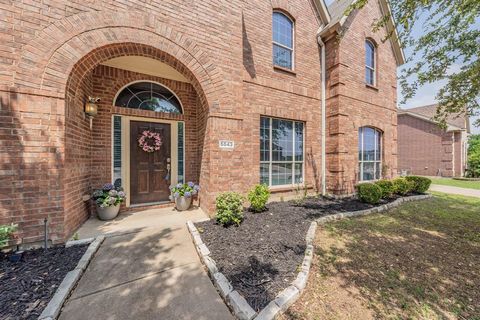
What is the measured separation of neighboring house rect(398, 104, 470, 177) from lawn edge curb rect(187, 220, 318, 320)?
20.2 m

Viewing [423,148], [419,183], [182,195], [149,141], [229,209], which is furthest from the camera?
[423,148]

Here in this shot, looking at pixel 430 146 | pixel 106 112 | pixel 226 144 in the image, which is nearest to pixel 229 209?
pixel 226 144

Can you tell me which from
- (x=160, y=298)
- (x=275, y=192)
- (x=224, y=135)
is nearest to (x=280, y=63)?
(x=224, y=135)

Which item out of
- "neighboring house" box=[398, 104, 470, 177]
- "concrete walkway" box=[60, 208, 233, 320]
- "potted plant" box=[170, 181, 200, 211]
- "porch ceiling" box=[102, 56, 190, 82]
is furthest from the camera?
"neighboring house" box=[398, 104, 470, 177]

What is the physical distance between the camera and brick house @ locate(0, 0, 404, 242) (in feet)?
10.5

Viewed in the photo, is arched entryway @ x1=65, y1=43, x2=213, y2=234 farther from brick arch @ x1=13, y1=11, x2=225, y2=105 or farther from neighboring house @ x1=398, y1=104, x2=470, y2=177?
neighboring house @ x1=398, y1=104, x2=470, y2=177

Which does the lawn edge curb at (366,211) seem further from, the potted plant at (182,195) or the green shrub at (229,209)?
the potted plant at (182,195)

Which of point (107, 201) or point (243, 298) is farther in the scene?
point (107, 201)

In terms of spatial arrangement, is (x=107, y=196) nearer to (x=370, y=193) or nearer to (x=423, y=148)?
(x=370, y=193)

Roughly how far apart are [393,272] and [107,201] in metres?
5.69

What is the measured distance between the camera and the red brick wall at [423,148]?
17766 mm

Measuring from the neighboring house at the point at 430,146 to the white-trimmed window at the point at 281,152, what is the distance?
1652cm

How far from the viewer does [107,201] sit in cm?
448

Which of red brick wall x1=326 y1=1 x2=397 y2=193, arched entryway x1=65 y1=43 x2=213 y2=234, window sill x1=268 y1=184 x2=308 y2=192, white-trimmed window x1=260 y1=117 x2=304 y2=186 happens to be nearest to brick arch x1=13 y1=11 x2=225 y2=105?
arched entryway x1=65 y1=43 x2=213 y2=234
